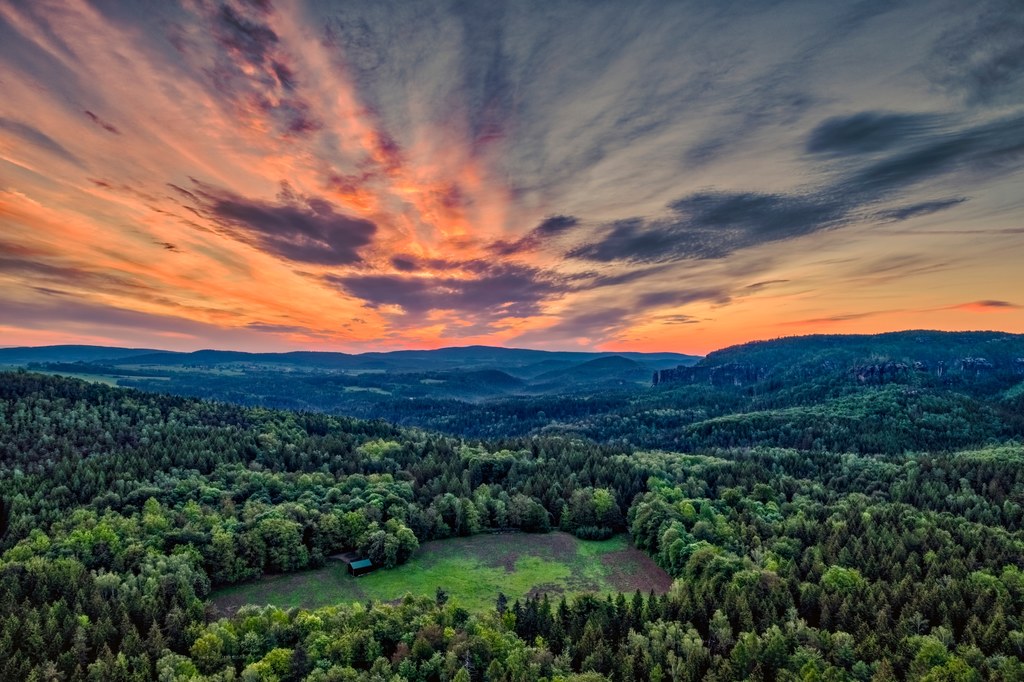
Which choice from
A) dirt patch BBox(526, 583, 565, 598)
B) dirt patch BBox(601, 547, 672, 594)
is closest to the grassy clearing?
dirt patch BBox(601, 547, 672, 594)

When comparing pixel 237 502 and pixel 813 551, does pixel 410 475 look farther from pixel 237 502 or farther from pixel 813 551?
pixel 813 551

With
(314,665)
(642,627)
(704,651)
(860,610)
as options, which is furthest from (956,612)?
(314,665)

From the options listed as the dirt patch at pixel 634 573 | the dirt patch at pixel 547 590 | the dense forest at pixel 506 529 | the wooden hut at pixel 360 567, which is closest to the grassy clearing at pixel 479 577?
the dirt patch at pixel 634 573

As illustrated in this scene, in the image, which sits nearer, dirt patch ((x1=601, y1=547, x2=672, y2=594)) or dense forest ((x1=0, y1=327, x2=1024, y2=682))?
dense forest ((x1=0, y1=327, x2=1024, y2=682))

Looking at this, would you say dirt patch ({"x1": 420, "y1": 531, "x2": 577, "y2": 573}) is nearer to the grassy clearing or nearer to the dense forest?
the grassy clearing

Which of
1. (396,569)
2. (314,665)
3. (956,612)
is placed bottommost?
(396,569)

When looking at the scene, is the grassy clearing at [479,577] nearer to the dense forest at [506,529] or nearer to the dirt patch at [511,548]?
the dirt patch at [511,548]

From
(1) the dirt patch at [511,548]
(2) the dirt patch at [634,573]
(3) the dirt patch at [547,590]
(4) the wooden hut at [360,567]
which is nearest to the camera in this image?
(3) the dirt patch at [547,590]
